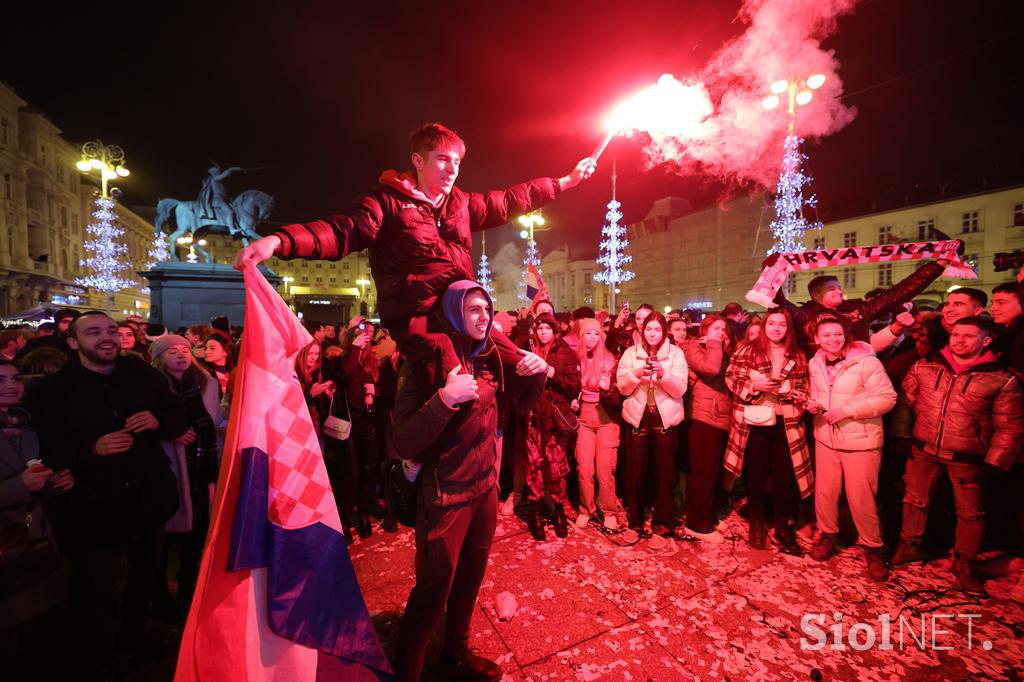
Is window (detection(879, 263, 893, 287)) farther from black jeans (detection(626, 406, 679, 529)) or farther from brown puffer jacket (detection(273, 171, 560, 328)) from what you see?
brown puffer jacket (detection(273, 171, 560, 328))

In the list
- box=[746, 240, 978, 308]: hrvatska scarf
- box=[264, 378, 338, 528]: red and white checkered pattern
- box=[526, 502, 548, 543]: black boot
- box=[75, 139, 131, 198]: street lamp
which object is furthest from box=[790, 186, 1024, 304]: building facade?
box=[75, 139, 131, 198]: street lamp

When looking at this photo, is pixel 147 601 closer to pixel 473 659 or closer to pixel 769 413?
pixel 473 659

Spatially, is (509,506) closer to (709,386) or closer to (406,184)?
(709,386)

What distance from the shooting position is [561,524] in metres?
5.05

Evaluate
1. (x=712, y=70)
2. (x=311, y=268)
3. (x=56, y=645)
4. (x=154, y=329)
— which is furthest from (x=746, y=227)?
(x=311, y=268)

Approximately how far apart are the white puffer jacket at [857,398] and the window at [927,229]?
45891 mm

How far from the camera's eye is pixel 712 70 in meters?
5.46

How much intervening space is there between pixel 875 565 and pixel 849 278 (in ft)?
153

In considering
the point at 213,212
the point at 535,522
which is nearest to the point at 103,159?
the point at 213,212

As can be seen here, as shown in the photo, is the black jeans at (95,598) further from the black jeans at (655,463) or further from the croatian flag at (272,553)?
the black jeans at (655,463)

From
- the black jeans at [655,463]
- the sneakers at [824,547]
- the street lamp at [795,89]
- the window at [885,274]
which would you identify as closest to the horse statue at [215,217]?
the black jeans at [655,463]

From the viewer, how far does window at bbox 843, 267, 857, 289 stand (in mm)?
40219

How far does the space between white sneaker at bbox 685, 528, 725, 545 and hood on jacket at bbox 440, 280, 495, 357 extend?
402 cm

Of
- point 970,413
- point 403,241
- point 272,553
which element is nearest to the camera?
point 272,553
